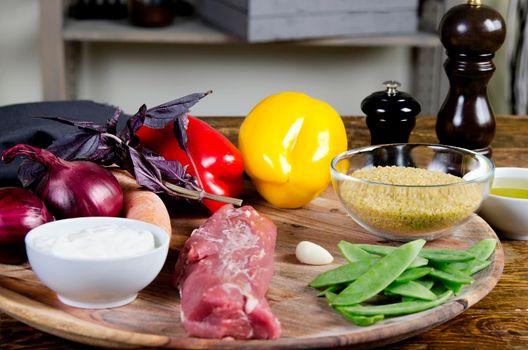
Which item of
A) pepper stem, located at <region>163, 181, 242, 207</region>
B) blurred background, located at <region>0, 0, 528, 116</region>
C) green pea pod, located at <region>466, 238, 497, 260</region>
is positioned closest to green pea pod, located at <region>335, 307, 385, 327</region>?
green pea pod, located at <region>466, 238, 497, 260</region>

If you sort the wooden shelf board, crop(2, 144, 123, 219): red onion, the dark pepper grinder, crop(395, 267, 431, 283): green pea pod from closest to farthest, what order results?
1. crop(395, 267, 431, 283): green pea pod
2. crop(2, 144, 123, 219): red onion
3. the dark pepper grinder
4. the wooden shelf board

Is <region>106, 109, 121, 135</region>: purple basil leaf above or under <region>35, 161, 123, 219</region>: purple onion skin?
above

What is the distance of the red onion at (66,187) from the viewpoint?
3.48 feet

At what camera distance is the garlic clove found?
42.1 inches

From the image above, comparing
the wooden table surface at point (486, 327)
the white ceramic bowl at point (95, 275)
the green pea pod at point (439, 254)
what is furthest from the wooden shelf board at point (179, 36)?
the white ceramic bowl at point (95, 275)

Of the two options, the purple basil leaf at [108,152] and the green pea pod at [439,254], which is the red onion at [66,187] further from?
the green pea pod at [439,254]

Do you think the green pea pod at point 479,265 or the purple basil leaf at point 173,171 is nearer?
the green pea pod at point 479,265

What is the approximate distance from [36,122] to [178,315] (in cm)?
69

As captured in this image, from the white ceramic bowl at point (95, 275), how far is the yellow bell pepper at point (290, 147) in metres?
0.39

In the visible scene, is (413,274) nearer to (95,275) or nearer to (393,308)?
(393,308)

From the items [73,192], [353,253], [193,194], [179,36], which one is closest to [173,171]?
[193,194]

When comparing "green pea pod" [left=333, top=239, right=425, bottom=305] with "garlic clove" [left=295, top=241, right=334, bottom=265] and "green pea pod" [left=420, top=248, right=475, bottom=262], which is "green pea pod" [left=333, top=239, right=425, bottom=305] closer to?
"green pea pod" [left=420, top=248, right=475, bottom=262]

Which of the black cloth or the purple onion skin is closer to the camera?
the purple onion skin

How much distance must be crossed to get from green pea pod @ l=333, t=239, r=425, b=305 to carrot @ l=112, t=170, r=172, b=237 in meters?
0.26
